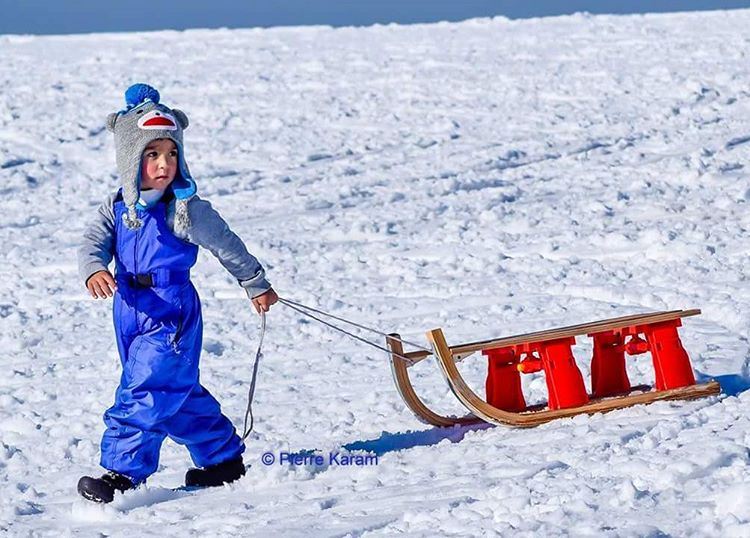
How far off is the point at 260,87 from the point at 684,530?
13674mm

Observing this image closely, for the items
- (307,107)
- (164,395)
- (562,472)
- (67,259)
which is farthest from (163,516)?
(307,107)

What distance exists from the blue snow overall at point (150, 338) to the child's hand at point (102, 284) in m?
0.11

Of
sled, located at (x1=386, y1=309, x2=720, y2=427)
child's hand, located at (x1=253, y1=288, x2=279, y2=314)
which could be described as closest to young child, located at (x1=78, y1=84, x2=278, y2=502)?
child's hand, located at (x1=253, y1=288, x2=279, y2=314)

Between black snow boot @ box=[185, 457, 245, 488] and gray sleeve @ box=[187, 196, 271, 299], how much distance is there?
63 centimetres

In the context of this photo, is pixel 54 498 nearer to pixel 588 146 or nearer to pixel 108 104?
pixel 588 146

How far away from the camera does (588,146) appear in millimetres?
11977

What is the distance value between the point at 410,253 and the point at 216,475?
14.7 feet

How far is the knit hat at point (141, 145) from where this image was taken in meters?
4.05

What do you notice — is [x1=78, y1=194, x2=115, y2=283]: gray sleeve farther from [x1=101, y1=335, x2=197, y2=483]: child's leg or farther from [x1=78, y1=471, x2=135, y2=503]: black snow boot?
[x1=78, y1=471, x2=135, y2=503]: black snow boot

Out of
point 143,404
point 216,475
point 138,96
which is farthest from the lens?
point 216,475

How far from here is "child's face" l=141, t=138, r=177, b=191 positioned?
409 centimetres

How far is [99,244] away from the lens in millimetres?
4113

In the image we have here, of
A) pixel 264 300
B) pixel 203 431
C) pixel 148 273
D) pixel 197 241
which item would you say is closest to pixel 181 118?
pixel 197 241

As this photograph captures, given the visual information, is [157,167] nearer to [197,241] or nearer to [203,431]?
[197,241]
